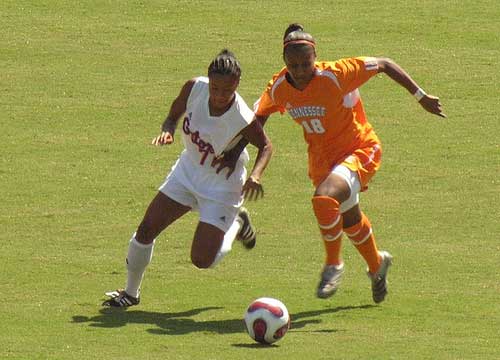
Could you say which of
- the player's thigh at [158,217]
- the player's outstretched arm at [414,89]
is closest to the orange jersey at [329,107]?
the player's outstretched arm at [414,89]

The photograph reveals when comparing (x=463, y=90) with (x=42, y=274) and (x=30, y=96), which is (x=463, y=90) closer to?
(x=30, y=96)

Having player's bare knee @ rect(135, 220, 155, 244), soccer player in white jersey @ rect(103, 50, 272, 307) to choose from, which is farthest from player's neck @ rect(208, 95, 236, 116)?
player's bare knee @ rect(135, 220, 155, 244)

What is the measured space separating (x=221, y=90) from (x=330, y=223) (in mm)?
1425

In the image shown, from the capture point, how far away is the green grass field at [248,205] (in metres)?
12.2

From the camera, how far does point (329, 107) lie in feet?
42.3

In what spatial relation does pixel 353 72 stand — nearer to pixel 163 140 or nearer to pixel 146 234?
pixel 163 140

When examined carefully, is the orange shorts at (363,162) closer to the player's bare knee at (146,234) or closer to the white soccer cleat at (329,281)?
the white soccer cleat at (329,281)

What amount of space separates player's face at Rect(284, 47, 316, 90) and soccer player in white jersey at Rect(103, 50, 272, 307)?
0.50 metres

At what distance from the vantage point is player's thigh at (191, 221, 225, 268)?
13.1m

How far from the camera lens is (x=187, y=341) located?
38.9 ft

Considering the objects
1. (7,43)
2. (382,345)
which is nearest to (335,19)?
(7,43)

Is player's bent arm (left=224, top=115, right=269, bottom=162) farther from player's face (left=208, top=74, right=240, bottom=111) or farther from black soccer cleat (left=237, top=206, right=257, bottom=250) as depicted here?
black soccer cleat (left=237, top=206, right=257, bottom=250)

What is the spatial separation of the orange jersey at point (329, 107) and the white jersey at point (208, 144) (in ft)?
1.25

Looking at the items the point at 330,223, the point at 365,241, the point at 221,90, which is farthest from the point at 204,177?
the point at 365,241
